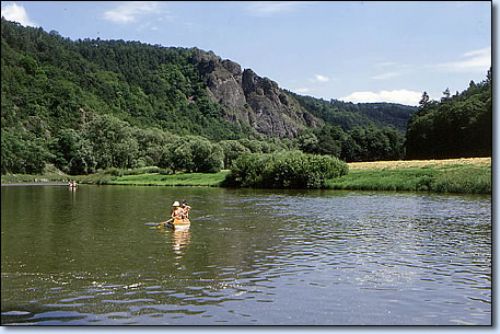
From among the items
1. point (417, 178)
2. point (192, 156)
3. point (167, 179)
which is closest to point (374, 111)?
point (417, 178)

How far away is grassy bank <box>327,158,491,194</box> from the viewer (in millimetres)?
42625

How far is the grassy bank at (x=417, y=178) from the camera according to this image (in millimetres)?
42625

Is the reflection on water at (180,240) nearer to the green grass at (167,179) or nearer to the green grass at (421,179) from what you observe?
the green grass at (421,179)

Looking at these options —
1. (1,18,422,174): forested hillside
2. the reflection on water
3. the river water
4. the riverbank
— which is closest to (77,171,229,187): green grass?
the riverbank

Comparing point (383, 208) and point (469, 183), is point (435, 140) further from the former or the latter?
point (383, 208)

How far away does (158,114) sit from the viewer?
90688 millimetres

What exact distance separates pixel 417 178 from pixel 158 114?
162 ft

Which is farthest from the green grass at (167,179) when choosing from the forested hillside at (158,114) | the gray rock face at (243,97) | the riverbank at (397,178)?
the gray rock face at (243,97)

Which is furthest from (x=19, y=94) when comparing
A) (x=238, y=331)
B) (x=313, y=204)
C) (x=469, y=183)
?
(x=469, y=183)

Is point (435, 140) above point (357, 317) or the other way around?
above

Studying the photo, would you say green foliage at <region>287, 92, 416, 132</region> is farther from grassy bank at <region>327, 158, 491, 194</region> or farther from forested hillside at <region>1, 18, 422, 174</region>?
grassy bank at <region>327, 158, 491, 194</region>

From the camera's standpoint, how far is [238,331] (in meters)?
7.29

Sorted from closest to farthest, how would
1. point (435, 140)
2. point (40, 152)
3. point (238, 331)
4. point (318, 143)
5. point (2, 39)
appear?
point (238, 331), point (2, 39), point (40, 152), point (435, 140), point (318, 143)

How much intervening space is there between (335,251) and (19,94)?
1216 cm
